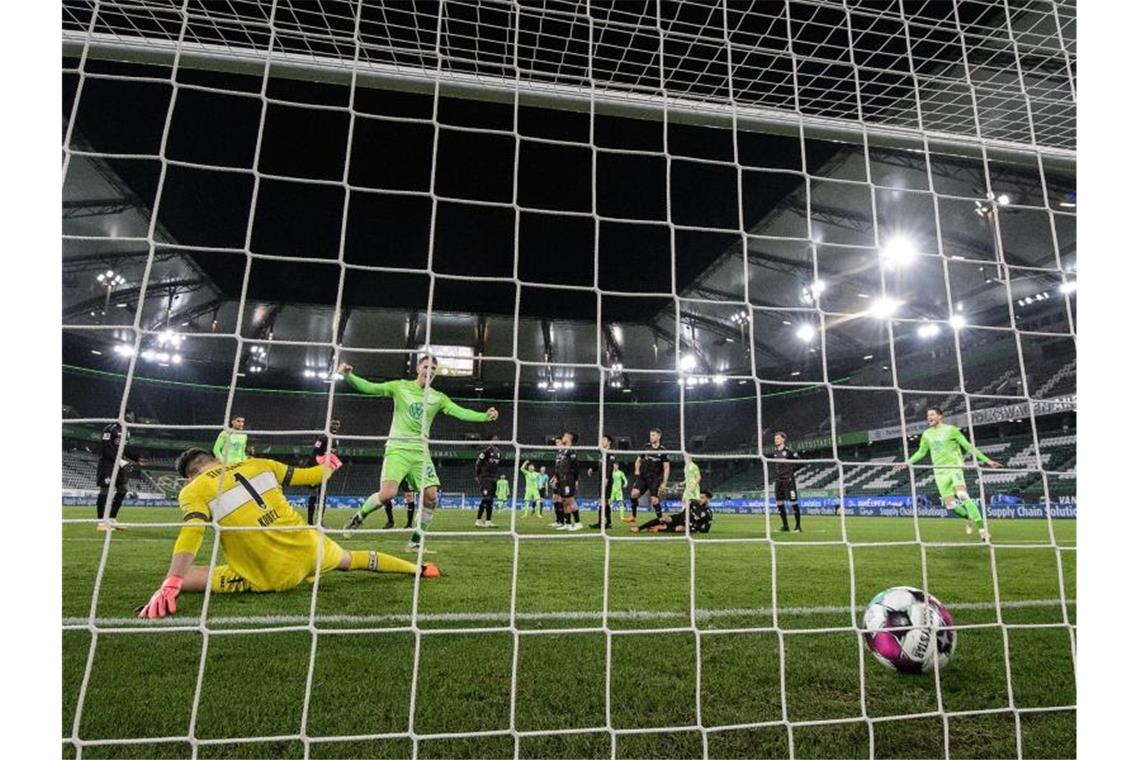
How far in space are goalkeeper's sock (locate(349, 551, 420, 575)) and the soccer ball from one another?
314 cm

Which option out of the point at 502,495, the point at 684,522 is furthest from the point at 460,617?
the point at 502,495

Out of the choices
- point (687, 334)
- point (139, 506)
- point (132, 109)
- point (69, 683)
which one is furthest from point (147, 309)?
point (69, 683)

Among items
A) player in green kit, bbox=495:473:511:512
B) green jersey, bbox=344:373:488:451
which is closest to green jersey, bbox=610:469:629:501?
player in green kit, bbox=495:473:511:512

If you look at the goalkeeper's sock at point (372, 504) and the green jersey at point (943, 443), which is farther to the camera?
the green jersey at point (943, 443)

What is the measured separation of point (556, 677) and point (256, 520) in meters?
2.22

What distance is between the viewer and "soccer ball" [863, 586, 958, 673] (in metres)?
2.61

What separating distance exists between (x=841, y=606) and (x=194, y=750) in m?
3.59

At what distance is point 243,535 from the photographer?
3818 millimetres

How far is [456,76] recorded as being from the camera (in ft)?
9.34

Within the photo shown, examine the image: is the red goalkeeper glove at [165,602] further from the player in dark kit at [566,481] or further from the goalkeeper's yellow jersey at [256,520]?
the player in dark kit at [566,481]

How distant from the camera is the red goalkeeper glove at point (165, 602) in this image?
344 centimetres

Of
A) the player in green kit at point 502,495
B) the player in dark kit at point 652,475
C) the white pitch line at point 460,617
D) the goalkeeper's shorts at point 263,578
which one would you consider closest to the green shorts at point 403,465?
the goalkeeper's shorts at point 263,578

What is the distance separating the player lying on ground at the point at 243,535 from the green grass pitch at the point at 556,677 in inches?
5.2

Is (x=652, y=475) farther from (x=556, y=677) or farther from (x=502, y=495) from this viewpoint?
(x=502, y=495)
